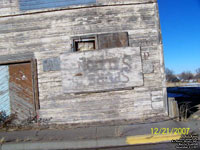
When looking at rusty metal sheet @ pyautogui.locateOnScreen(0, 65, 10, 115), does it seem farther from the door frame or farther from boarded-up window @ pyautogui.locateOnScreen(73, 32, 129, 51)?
boarded-up window @ pyautogui.locateOnScreen(73, 32, 129, 51)

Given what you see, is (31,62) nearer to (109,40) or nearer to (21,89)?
(21,89)

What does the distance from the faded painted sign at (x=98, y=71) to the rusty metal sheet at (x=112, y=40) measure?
22 cm

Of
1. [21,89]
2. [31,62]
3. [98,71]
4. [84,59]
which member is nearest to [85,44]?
[84,59]

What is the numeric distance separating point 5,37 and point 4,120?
3178 millimetres

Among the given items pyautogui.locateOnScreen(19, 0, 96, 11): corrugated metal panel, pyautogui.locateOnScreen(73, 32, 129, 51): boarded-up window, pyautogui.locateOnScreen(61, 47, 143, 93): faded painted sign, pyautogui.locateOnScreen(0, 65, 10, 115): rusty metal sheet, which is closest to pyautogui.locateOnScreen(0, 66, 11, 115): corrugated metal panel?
pyautogui.locateOnScreen(0, 65, 10, 115): rusty metal sheet

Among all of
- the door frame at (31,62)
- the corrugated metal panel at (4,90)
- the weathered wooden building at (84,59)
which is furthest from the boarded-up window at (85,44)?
the corrugated metal panel at (4,90)

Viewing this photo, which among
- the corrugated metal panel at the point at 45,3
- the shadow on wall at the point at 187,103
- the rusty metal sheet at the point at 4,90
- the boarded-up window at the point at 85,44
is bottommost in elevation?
the shadow on wall at the point at 187,103

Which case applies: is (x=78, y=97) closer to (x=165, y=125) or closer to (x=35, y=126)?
(x=35, y=126)

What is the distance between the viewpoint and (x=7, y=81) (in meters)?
6.32

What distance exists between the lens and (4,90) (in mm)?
6316

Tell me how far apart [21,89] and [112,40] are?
3992 millimetres

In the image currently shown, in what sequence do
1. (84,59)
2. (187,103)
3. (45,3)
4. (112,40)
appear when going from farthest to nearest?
(187,103), (45,3), (112,40), (84,59)

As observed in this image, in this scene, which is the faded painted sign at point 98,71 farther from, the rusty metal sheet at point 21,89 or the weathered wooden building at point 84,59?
the rusty metal sheet at point 21,89

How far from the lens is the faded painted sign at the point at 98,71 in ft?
19.5
